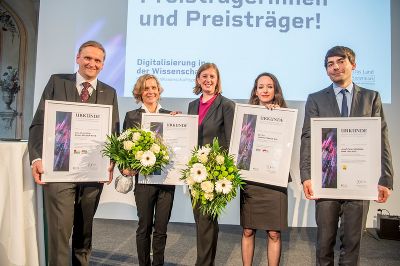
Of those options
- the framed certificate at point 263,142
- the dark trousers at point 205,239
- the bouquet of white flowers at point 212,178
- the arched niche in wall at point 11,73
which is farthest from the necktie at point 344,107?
the arched niche in wall at point 11,73

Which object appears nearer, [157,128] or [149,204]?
[157,128]

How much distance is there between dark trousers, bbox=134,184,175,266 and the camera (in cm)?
271

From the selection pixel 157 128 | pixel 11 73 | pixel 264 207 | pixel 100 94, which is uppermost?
pixel 11 73

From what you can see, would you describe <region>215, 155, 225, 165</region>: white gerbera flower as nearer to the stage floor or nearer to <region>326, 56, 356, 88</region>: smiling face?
<region>326, 56, 356, 88</region>: smiling face

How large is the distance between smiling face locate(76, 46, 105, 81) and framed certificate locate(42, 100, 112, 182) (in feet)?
0.86

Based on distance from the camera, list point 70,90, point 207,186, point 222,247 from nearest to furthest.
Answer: point 207,186 < point 70,90 < point 222,247

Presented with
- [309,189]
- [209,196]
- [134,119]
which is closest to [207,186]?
[209,196]

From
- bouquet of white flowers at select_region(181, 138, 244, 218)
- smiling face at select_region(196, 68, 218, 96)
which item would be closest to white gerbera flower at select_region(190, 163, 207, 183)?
bouquet of white flowers at select_region(181, 138, 244, 218)

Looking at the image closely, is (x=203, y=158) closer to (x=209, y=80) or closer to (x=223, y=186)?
(x=223, y=186)

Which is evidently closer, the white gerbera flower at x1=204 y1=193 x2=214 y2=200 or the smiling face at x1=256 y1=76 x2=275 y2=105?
the white gerbera flower at x1=204 y1=193 x2=214 y2=200

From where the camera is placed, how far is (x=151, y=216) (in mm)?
2742

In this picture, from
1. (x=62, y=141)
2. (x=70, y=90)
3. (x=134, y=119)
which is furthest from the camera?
(x=134, y=119)

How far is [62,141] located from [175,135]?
0.80 m

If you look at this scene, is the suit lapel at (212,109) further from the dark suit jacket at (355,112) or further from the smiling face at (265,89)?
the dark suit jacket at (355,112)
